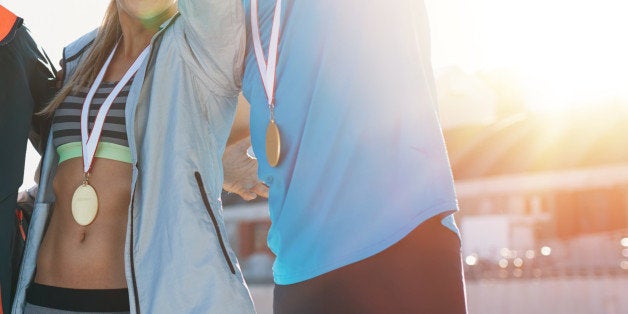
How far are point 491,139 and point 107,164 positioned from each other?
20.5 metres

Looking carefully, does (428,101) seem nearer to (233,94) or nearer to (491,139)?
(233,94)

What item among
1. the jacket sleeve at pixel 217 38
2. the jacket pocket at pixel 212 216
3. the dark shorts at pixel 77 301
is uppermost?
the jacket sleeve at pixel 217 38

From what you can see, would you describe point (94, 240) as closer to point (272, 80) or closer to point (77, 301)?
point (77, 301)

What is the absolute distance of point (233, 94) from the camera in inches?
79.2

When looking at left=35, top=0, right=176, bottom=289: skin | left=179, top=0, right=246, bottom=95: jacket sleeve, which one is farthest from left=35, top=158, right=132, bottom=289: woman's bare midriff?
left=179, top=0, right=246, bottom=95: jacket sleeve

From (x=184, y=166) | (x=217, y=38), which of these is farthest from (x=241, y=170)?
(x=217, y=38)

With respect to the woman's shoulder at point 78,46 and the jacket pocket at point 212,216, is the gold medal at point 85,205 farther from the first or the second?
the woman's shoulder at point 78,46

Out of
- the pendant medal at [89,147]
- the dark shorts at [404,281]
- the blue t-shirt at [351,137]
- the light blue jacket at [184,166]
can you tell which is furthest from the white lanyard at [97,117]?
the dark shorts at [404,281]

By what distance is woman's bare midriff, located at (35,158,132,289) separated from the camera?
6.74 ft

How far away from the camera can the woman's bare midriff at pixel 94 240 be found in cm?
205

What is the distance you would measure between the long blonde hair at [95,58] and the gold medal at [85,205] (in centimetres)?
26

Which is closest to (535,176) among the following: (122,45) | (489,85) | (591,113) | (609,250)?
(591,113)

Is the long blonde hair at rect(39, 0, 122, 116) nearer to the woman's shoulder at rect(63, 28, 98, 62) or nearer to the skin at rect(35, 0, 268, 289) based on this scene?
the woman's shoulder at rect(63, 28, 98, 62)

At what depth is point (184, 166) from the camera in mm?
1887
